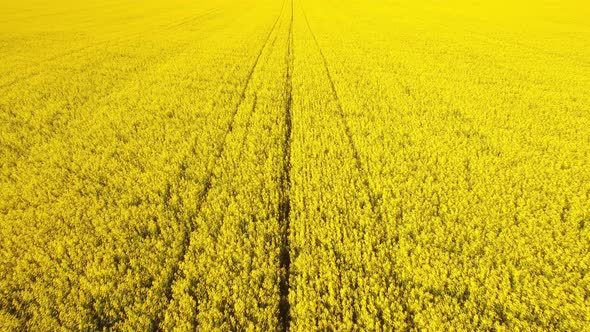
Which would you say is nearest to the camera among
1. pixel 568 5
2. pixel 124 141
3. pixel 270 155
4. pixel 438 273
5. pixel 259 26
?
pixel 438 273

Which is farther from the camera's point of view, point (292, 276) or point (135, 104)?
point (135, 104)

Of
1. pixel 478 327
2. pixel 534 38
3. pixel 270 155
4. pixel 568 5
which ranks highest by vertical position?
pixel 568 5

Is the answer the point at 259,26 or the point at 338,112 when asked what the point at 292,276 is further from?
the point at 259,26

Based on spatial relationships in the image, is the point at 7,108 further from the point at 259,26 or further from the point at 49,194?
the point at 259,26

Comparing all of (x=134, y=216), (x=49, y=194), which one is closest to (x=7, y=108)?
(x=49, y=194)

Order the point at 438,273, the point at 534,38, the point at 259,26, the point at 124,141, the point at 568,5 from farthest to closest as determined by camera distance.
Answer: the point at 568,5
the point at 259,26
the point at 534,38
the point at 124,141
the point at 438,273

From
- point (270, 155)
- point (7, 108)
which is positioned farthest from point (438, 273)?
point (7, 108)

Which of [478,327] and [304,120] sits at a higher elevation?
[304,120]
